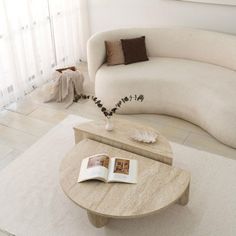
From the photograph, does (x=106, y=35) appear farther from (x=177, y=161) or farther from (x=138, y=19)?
(x=177, y=161)

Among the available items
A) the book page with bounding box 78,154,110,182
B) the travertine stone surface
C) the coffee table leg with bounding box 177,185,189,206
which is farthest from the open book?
the coffee table leg with bounding box 177,185,189,206

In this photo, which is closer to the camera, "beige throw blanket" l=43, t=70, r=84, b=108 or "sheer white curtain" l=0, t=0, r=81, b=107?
"sheer white curtain" l=0, t=0, r=81, b=107

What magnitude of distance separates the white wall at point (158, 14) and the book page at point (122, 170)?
2.42m

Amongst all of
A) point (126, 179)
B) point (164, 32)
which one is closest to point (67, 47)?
point (164, 32)

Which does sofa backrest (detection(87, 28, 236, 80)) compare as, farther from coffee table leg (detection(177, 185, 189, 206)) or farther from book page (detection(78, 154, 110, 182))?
coffee table leg (detection(177, 185, 189, 206))

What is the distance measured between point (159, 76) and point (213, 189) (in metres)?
1.45

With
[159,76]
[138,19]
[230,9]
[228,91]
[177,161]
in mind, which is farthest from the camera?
[138,19]

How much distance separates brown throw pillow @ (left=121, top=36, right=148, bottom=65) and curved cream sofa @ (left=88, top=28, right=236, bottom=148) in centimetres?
8

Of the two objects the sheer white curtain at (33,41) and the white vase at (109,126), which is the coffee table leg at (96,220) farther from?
the sheer white curtain at (33,41)

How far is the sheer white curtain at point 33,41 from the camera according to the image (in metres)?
3.77

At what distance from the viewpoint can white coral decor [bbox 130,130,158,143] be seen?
2674 mm

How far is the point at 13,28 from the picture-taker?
3797 mm

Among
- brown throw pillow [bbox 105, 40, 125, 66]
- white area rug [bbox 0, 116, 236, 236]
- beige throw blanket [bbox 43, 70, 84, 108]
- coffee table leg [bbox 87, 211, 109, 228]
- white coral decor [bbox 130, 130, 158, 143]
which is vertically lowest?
white area rug [bbox 0, 116, 236, 236]

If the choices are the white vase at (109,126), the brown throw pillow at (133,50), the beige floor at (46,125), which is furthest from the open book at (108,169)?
the brown throw pillow at (133,50)
